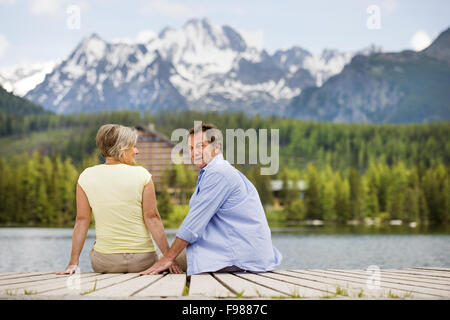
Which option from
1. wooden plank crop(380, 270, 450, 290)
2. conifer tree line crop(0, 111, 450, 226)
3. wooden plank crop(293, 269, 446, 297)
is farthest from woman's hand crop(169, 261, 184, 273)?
conifer tree line crop(0, 111, 450, 226)

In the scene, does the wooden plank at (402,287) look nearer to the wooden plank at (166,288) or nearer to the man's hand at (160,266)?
the wooden plank at (166,288)

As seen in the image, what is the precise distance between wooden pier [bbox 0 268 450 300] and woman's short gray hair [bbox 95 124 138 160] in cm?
100

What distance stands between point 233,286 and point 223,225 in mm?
948

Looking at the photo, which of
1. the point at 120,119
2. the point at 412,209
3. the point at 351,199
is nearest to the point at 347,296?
the point at 412,209

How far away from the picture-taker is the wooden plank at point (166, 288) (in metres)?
3.31

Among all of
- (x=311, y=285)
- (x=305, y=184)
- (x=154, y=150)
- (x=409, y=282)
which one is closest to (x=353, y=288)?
(x=311, y=285)

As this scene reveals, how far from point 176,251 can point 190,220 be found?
350 mm

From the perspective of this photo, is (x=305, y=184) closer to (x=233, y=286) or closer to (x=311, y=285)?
(x=311, y=285)

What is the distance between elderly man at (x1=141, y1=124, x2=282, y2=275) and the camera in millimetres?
4363

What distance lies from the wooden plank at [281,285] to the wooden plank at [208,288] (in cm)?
31

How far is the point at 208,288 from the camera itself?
351 centimetres

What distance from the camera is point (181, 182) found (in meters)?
75.6
